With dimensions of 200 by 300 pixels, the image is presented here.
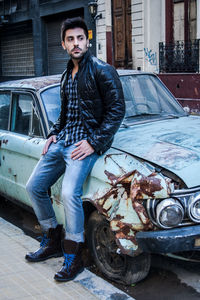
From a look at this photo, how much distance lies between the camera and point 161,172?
10.6ft

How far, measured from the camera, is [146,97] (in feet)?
15.3

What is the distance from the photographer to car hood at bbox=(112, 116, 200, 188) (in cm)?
319

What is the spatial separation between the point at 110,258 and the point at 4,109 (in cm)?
268

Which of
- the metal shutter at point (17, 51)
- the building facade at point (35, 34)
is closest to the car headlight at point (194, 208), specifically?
the building facade at point (35, 34)

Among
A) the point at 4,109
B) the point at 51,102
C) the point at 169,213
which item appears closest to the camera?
the point at 169,213

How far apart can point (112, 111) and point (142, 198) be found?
0.77 metres

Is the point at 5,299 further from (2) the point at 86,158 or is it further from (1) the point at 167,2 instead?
(1) the point at 167,2

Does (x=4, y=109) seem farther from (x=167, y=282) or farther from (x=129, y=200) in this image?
(x=167, y=282)

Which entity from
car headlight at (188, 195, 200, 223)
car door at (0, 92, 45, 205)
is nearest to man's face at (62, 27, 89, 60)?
car door at (0, 92, 45, 205)

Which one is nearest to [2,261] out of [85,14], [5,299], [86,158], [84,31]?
[5,299]

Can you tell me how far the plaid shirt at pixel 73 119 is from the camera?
3.63 m

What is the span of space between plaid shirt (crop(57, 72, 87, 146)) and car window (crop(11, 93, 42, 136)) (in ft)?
2.56

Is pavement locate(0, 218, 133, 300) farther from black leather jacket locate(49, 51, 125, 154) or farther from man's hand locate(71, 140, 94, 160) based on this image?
black leather jacket locate(49, 51, 125, 154)

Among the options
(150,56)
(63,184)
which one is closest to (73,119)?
(63,184)
